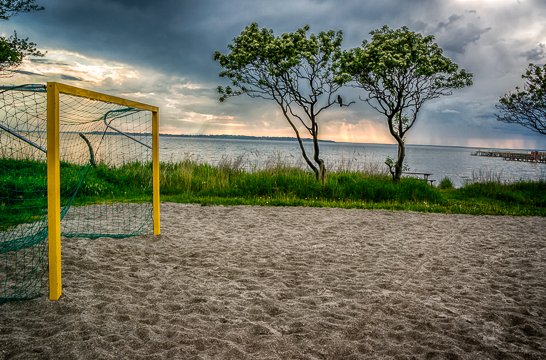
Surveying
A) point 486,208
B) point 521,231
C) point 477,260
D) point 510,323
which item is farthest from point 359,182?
point 510,323

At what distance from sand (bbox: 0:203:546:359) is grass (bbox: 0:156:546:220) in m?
2.94

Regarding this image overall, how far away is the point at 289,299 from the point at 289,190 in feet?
21.5

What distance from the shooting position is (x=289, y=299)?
3.22 metres

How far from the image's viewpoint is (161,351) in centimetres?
232

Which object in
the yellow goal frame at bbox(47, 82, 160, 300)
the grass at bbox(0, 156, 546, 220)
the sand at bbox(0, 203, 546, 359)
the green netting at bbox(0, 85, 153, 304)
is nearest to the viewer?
the sand at bbox(0, 203, 546, 359)

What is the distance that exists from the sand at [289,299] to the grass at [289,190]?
2938 millimetres

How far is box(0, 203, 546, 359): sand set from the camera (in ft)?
7.88

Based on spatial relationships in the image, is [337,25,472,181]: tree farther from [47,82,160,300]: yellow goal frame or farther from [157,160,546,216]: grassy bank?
[47,82,160,300]: yellow goal frame

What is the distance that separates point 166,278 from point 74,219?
12.9ft

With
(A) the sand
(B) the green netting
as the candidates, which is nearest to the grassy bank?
(B) the green netting

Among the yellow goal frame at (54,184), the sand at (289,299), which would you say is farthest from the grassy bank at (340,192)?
the yellow goal frame at (54,184)

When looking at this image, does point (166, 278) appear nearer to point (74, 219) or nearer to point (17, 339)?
point (17, 339)

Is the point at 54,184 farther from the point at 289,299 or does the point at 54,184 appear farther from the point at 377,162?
the point at 377,162

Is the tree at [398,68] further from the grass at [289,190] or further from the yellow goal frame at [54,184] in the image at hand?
the yellow goal frame at [54,184]
